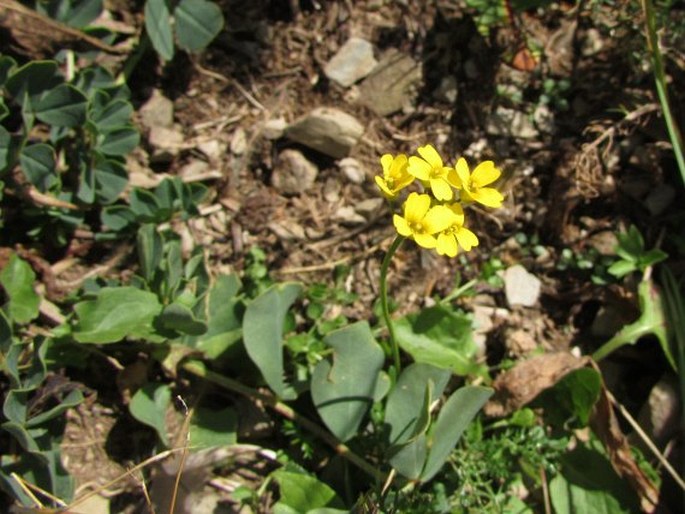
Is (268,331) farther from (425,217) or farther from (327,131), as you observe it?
(327,131)

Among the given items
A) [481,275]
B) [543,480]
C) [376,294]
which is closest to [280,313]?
[376,294]

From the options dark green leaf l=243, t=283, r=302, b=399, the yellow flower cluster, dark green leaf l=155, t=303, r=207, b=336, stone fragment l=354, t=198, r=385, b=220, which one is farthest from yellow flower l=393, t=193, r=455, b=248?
stone fragment l=354, t=198, r=385, b=220

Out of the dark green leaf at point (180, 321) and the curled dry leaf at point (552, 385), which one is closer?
the dark green leaf at point (180, 321)

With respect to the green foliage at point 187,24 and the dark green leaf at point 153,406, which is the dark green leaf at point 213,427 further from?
the green foliage at point 187,24

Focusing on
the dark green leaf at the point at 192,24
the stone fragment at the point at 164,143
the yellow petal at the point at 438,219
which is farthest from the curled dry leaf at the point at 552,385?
the dark green leaf at the point at 192,24

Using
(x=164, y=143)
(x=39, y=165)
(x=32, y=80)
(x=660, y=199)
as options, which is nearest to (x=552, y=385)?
(x=660, y=199)

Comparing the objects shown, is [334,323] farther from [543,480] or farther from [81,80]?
[81,80]

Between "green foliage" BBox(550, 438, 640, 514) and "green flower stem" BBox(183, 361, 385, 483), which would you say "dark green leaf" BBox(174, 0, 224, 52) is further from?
"green foliage" BBox(550, 438, 640, 514)
